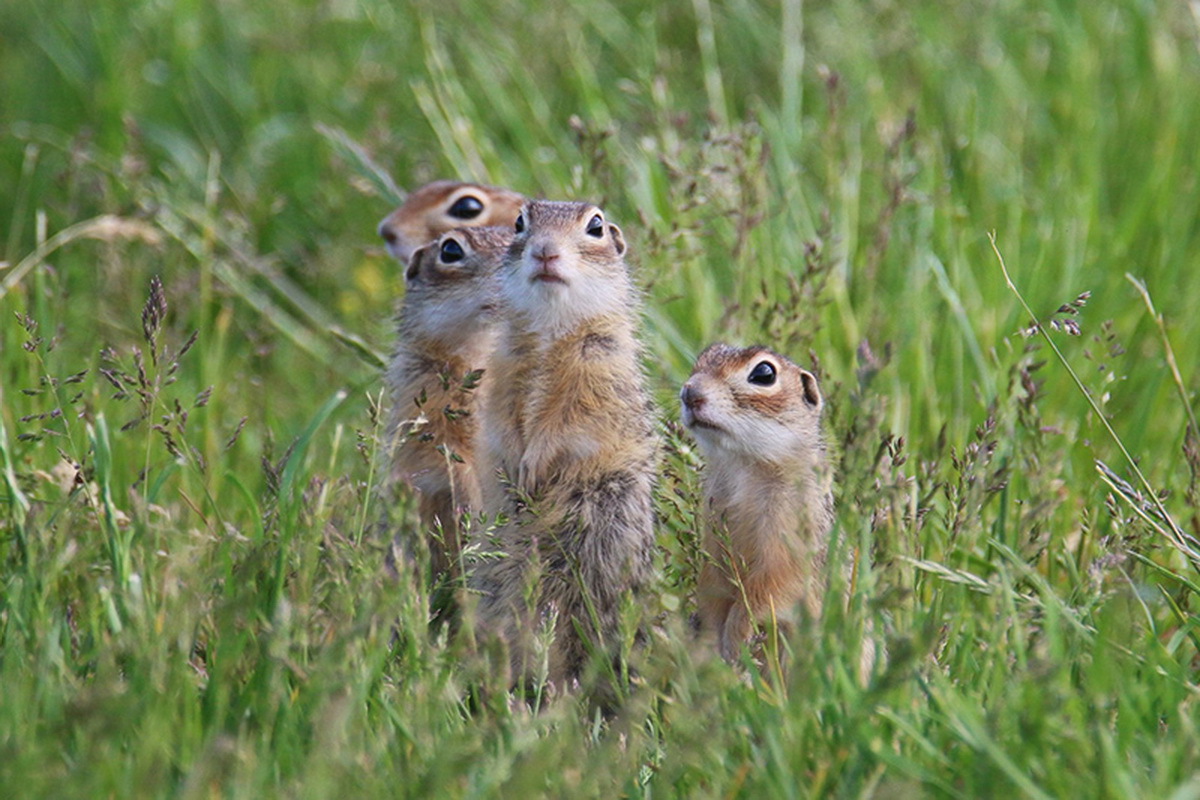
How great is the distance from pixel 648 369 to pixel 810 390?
38.7 inches

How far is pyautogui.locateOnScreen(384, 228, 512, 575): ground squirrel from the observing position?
172 inches

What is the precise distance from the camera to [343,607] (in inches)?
123

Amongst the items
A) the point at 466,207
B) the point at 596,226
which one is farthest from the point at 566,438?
the point at 466,207

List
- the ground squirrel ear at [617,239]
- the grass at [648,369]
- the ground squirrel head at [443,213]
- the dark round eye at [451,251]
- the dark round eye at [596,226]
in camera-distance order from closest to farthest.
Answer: the grass at [648,369], the dark round eye at [596,226], the ground squirrel ear at [617,239], the dark round eye at [451,251], the ground squirrel head at [443,213]

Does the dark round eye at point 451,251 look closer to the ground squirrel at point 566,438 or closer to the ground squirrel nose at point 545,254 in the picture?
the ground squirrel at point 566,438

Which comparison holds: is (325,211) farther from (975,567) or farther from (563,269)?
(975,567)

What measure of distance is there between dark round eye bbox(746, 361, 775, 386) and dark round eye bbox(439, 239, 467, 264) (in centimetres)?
106

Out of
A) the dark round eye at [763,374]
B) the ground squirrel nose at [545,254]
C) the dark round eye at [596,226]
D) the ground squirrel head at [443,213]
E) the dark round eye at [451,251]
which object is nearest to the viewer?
the dark round eye at [763,374]

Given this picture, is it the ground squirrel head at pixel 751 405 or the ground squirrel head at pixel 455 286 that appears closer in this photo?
the ground squirrel head at pixel 751 405

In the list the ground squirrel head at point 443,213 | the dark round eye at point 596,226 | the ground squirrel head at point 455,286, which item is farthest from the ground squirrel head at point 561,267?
the ground squirrel head at point 443,213

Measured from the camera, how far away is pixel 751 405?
393cm

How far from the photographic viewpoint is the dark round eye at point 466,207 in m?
5.59

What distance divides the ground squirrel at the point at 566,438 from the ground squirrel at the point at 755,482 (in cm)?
22

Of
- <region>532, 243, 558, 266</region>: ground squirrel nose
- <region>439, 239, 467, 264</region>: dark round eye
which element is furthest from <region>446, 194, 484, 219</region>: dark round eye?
<region>532, 243, 558, 266</region>: ground squirrel nose
